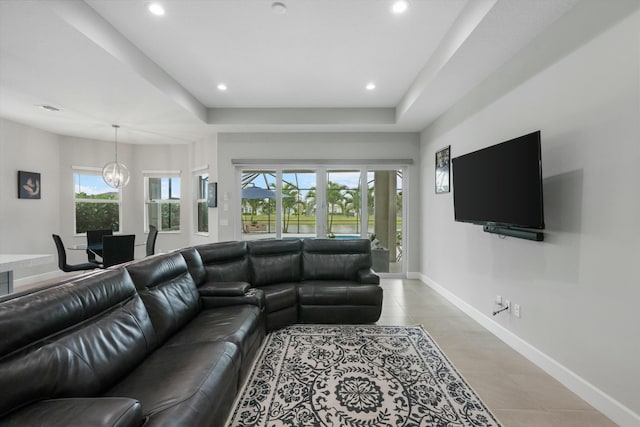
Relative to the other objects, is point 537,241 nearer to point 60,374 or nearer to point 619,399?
point 619,399

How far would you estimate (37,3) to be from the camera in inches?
81.4

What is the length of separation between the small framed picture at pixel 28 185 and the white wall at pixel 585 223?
23.6 feet

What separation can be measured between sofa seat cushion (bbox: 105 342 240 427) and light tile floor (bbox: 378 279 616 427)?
5.63 feet

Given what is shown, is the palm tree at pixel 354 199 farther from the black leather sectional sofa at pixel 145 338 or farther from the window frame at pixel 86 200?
the window frame at pixel 86 200

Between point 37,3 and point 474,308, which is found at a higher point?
point 37,3

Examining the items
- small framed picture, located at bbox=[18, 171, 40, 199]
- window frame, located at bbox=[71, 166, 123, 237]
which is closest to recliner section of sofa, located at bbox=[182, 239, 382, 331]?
small framed picture, located at bbox=[18, 171, 40, 199]

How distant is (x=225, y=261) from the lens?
338 cm

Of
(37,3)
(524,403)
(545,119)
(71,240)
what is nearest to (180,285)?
(37,3)

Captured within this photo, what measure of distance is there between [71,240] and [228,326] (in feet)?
18.8

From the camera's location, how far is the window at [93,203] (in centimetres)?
607

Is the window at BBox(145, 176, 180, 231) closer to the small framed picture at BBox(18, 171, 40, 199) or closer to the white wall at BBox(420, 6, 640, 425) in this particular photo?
the small framed picture at BBox(18, 171, 40, 199)

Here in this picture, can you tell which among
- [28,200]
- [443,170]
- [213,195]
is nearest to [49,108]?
[28,200]

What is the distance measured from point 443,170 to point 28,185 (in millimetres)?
6954

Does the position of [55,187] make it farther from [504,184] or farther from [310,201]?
[504,184]
